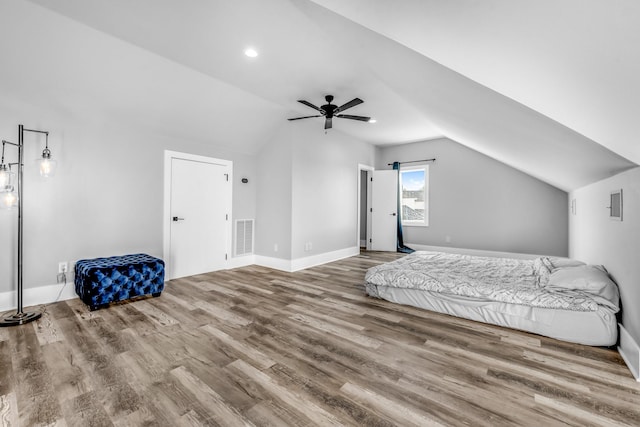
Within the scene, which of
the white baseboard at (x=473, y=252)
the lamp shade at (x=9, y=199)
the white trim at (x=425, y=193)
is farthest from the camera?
the white trim at (x=425, y=193)

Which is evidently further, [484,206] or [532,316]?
[484,206]

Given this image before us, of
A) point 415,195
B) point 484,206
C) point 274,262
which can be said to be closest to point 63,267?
point 274,262

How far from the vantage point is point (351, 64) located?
10.1 ft

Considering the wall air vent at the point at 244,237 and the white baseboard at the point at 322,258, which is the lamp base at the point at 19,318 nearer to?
the wall air vent at the point at 244,237

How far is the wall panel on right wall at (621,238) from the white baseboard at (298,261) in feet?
12.7

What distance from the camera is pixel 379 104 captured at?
4297 mm

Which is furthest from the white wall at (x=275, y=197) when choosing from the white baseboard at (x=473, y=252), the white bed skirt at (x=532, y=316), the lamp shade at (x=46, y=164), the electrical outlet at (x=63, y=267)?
the white baseboard at (x=473, y=252)

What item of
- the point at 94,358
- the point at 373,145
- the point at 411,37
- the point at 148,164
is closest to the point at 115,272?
the point at 94,358

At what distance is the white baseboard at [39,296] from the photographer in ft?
9.73

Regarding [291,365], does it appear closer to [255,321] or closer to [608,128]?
[255,321]

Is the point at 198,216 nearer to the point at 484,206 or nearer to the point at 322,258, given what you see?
the point at 322,258

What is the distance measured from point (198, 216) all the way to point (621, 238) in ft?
16.7

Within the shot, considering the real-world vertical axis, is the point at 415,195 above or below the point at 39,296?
above

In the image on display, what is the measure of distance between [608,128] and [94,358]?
3659mm
